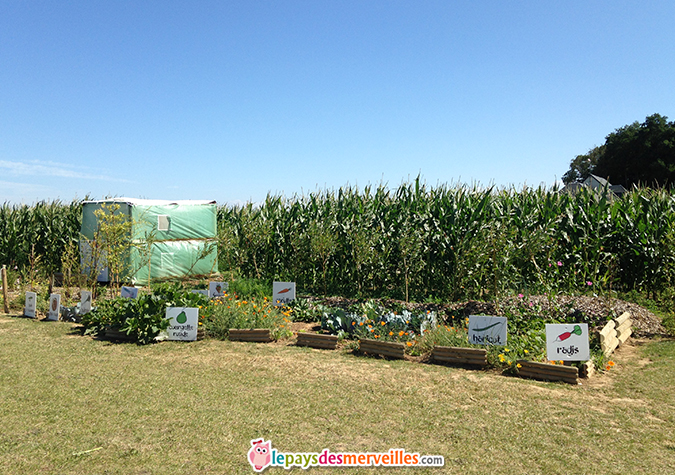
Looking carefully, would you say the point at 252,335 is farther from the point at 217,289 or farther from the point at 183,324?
the point at 217,289

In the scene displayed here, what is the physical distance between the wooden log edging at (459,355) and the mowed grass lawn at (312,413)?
0.72 feet

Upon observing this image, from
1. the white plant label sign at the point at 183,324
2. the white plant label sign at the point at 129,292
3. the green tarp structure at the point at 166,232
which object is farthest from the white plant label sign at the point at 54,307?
the green tarp structure at the point at 166,232

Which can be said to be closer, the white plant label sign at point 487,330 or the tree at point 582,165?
the white plant label sign at point 487,330

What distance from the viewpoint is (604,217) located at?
11.2 m

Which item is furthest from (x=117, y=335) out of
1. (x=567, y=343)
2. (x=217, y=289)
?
(x=567, y=343)

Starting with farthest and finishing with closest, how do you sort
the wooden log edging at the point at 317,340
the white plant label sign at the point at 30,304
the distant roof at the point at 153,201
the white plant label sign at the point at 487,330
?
the distant roof at the point at 153,201
the white plant label sign at the point at 30,304
the wooden log edging at the point at 317,340
the white plant label sign at the point at 487,330

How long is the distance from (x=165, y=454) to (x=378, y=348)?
3.59 metres

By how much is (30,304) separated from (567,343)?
10.1m

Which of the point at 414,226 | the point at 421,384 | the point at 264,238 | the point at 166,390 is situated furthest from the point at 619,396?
the point at 264,238

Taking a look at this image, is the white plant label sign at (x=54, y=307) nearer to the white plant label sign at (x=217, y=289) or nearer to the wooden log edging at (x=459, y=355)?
the white plant label sign at (x=217, y=289)

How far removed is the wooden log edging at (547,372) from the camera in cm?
565

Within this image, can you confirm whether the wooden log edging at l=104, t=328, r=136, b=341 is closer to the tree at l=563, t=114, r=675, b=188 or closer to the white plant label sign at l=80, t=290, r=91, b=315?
the white plant label sign at l=80, t=290, r=91, b=315

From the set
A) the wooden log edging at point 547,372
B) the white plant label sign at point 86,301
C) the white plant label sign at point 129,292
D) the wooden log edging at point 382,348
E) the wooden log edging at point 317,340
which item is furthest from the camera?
the white plant label sign at point 129,292

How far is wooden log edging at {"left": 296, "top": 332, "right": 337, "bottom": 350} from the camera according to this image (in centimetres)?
728
